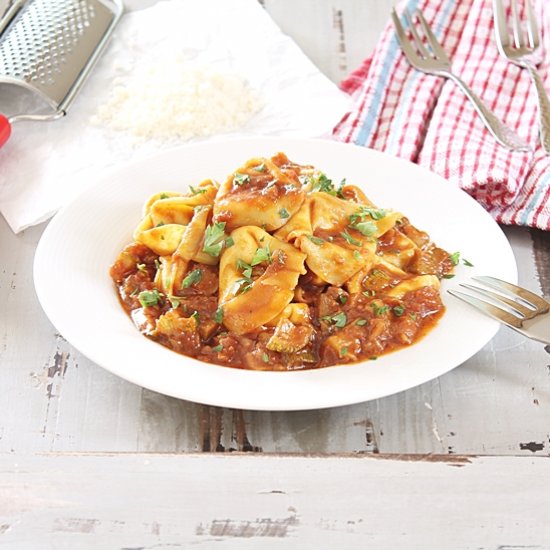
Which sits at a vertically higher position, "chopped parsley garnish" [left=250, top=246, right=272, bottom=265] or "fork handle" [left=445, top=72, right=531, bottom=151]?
"chopped parsley garnish" [left=250, top=246, right=272, bottom=265]

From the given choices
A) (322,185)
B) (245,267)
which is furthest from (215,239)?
(322,185)

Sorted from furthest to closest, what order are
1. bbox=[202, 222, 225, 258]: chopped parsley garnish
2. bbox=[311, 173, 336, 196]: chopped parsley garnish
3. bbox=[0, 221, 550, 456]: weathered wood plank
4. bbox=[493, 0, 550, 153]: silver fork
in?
bbox=[493, 0, 550, 153]: silver fork, bbox=[311, 173, 336, 196]: chopped parsley garnish, bbox=[202, 222, 225, 258]: chopped parsley garnish, bbox=[0, 221, 550, 456]: weathered wood plank

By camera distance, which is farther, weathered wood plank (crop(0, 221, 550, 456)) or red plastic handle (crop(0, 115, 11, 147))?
red plastic handle (crop(0, 115, 11, 147))

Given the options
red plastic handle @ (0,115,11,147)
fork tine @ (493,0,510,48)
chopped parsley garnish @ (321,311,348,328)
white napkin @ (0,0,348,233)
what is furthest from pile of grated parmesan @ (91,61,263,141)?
chopped parsley garnish @ (321,311,348,328)

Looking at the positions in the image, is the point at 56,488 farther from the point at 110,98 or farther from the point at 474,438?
the point at 110,98

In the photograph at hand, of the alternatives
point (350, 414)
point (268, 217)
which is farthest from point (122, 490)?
point (268, 217)

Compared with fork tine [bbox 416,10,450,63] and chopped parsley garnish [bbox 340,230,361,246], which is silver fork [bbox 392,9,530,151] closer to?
fork tine [bbox 416,10,450,63]

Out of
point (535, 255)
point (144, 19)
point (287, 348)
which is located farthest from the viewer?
point (144, 19)
